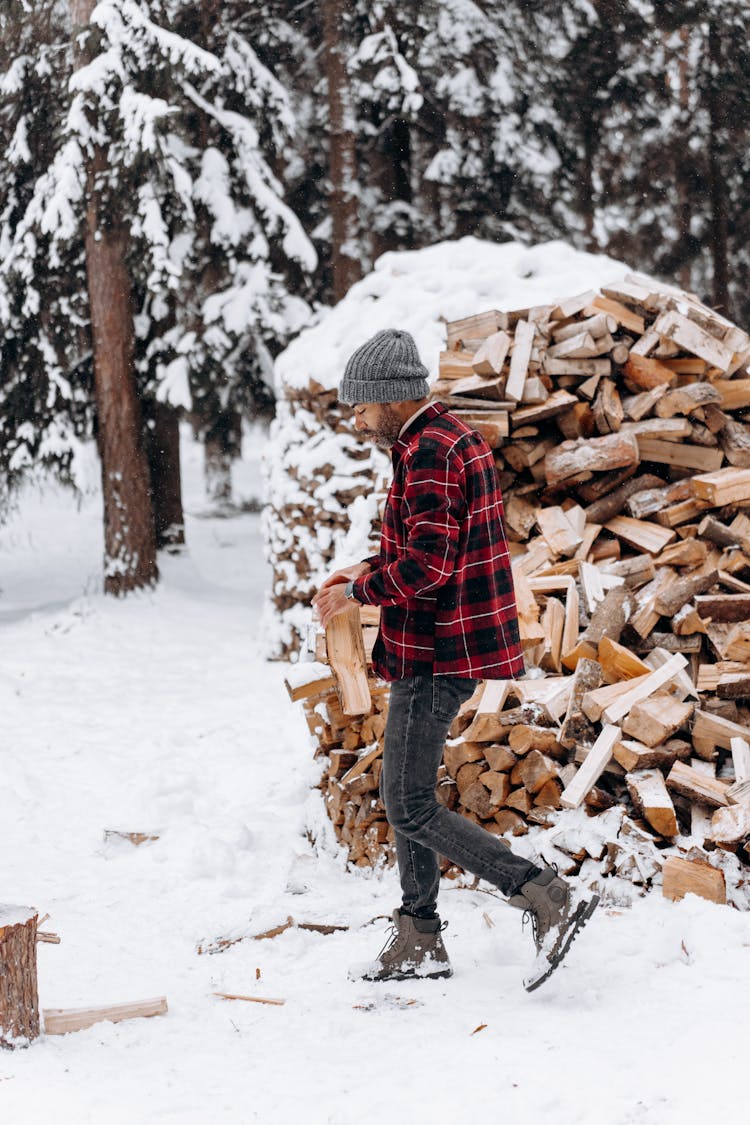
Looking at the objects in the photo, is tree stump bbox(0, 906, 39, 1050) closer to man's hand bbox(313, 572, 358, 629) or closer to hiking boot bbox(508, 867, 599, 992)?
man's hand bbox(313, 572, 358, 629)

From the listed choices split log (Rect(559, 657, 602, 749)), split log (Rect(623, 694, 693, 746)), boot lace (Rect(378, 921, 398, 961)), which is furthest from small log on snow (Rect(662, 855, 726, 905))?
boot lace (Rect(378, 921, 398, 961))

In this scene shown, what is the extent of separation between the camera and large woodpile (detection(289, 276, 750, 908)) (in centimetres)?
384

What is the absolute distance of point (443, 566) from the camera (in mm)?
2945

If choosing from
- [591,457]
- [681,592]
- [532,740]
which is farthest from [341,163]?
[532,740]

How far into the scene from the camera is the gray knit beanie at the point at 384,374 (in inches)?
121

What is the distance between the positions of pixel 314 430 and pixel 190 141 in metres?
5.11

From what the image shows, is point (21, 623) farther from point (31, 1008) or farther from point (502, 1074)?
point (502, 1074)

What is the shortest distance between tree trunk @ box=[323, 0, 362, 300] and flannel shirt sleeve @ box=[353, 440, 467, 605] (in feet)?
31.3

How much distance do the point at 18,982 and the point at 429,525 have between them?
180 cm

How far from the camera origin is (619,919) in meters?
3.57

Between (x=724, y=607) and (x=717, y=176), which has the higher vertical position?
(x=717, y=176)

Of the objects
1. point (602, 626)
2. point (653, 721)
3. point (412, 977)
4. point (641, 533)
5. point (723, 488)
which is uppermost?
point (723, 488)

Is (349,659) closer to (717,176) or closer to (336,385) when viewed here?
(336,385)

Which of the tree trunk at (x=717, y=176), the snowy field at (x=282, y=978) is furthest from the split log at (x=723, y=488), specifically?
the tree trunk at (x=717, y=176)
